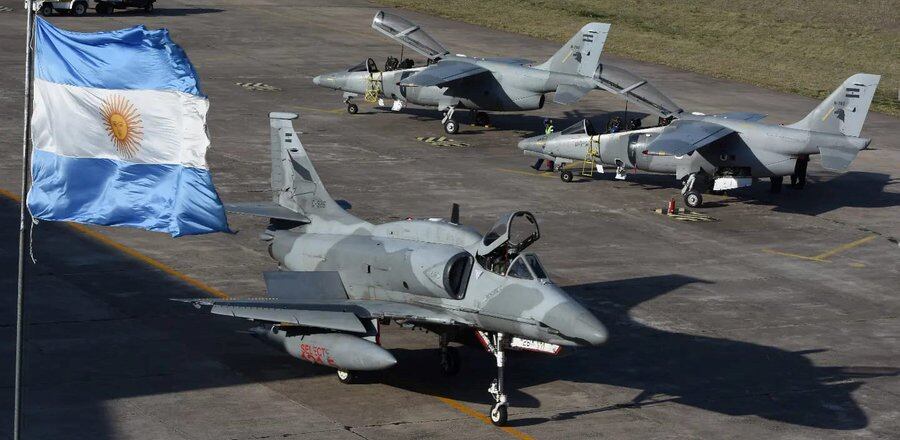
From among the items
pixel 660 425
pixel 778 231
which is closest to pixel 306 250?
pixel 660 425

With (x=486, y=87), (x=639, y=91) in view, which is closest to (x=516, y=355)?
(x=639, y=91)

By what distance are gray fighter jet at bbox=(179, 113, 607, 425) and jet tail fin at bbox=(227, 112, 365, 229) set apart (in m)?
0.87

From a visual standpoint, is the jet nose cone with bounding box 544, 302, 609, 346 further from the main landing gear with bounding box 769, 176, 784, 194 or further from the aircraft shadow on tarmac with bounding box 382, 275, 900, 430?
the main landing gear with bounding box 769, 176, 784, 194

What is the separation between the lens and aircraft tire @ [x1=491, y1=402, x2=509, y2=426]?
21.8 metres

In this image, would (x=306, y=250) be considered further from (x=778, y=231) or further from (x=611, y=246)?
(x=778, y=231)

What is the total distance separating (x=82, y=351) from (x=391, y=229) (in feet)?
19.8

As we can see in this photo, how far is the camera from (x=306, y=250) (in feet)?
82.9

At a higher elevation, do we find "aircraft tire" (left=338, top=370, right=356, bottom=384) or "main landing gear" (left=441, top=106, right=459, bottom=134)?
"main landing gear" (left=441, top=106, right=459, bottom=134)

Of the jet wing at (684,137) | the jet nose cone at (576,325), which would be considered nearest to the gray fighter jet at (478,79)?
the jet wing at (684,137)

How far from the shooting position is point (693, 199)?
3878 centimetres

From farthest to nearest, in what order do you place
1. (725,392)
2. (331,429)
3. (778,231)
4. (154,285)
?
(778,231)
(154,285)
(725,392)
(331,429)

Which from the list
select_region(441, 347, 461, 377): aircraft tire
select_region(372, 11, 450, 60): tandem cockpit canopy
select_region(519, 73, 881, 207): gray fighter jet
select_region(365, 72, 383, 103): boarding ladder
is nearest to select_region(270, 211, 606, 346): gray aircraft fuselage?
select_region(441, 347, 461, 377): aircraft tire

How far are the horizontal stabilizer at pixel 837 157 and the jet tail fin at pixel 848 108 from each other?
2.68ft

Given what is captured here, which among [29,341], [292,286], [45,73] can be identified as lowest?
[29,341]
